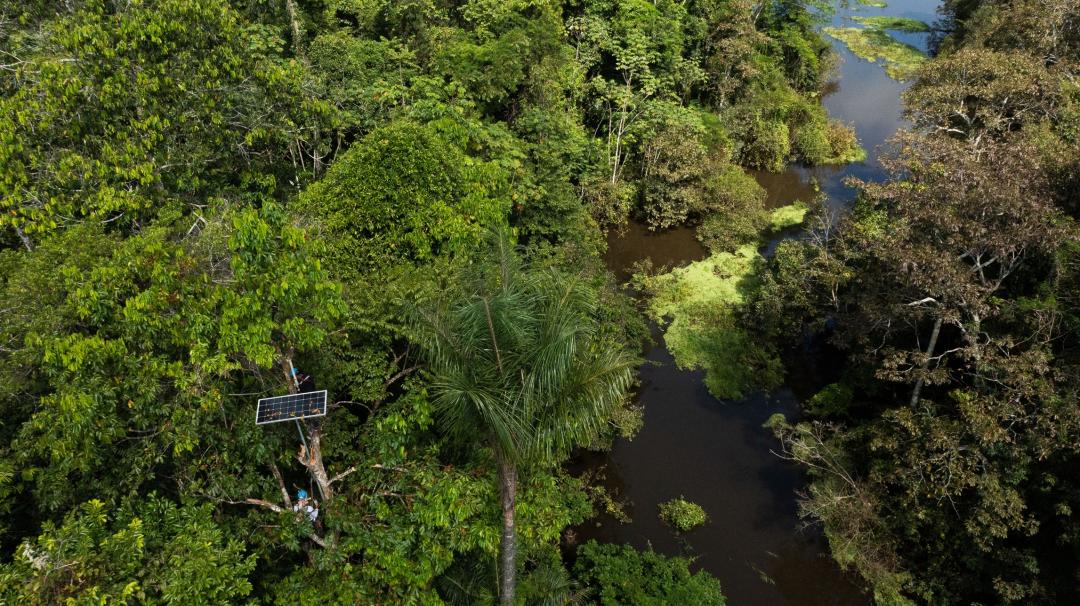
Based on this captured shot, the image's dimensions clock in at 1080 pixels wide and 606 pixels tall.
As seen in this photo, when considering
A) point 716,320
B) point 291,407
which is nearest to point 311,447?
point 291,407

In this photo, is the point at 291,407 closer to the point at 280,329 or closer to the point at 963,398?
the point at 280,329

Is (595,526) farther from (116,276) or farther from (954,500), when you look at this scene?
(116,276)

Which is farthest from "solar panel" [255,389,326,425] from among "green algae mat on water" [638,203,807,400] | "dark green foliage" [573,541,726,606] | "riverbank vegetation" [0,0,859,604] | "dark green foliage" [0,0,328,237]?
"green algae mat on water" [638,203,807,400]

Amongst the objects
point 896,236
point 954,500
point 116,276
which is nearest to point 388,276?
point 116,276

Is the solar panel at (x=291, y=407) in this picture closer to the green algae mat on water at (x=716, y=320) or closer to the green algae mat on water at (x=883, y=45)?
the green algae mat on water at (x=716, y=320)

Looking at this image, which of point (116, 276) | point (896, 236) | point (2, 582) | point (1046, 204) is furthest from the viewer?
point (896, 236)

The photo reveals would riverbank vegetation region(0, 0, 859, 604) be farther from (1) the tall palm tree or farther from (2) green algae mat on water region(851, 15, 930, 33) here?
(2) green algae mat on water region(851, 15, 930, 33)
